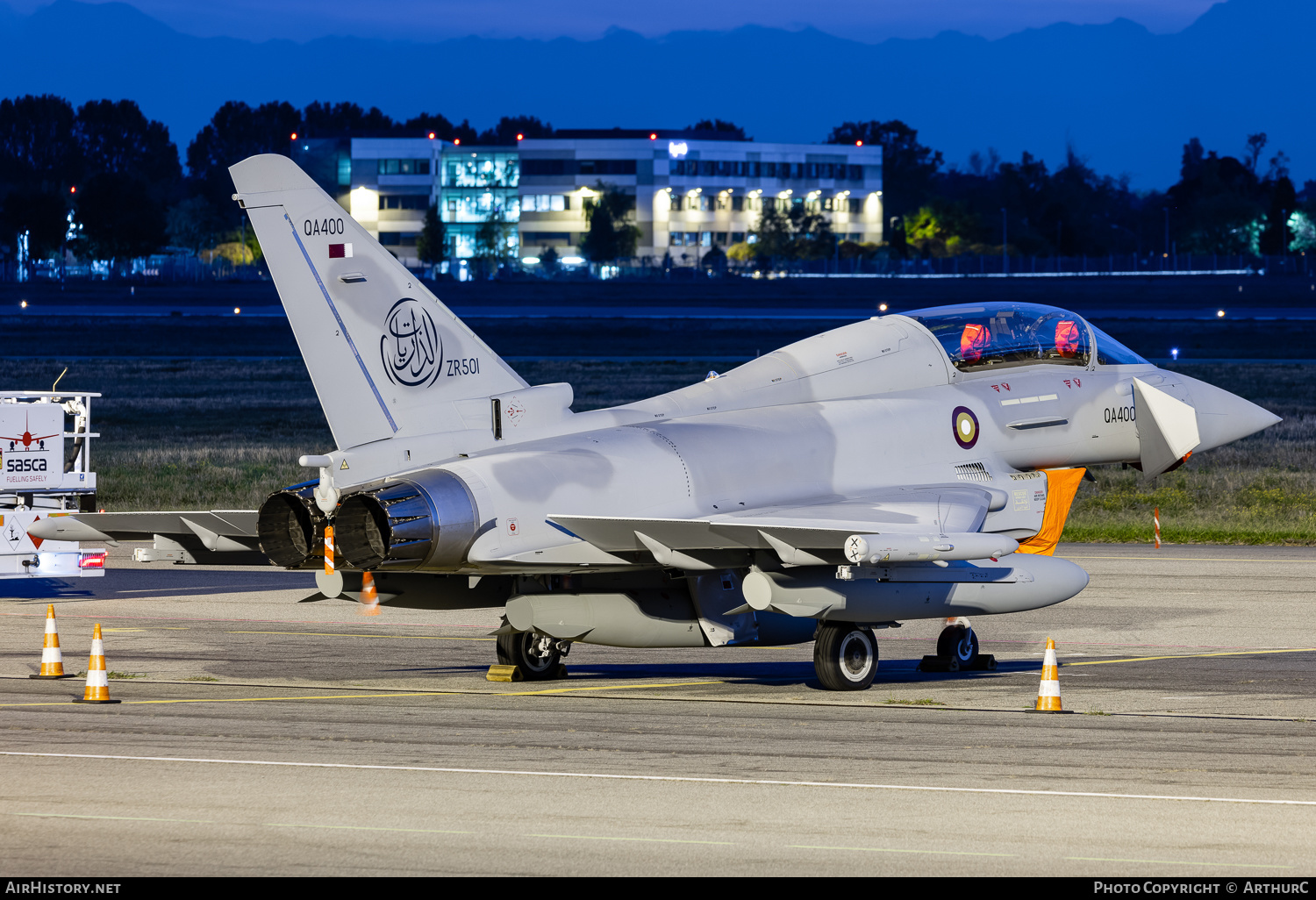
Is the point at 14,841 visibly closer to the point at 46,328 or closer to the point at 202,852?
the point at 202,852

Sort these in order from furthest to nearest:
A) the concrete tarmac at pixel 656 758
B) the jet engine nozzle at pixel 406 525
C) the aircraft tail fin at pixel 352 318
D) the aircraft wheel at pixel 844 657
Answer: the aircraft wheel at pixel 844 657, the aircraft tail fin at pixel 352 318, the jet engine nozzle at pixel 406 525, the concrete tarmac at pixel 656 758

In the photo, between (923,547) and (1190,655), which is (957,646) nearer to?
(1190,655)

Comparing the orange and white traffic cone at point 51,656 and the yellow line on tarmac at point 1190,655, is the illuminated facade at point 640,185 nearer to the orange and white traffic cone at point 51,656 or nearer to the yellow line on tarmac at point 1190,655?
the yellow line on tarmac at point 1190,655

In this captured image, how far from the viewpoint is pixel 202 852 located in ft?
32.2

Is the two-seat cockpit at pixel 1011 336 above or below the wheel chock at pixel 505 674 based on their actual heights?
above

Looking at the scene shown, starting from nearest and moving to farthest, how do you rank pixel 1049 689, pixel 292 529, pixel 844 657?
1. pixel 292 529
2. pixel 1049 689
3. pixel 844 657

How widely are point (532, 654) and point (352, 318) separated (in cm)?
394

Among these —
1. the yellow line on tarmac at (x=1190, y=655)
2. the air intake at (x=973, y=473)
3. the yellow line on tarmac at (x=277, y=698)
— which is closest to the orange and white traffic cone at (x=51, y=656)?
the yellow line on tarmac at (x=277, y=698)

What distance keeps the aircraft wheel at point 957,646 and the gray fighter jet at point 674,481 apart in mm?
23

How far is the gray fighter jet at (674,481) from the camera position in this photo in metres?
15.1

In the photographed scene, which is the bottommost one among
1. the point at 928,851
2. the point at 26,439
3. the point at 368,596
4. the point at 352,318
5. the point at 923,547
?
the point at 928,851

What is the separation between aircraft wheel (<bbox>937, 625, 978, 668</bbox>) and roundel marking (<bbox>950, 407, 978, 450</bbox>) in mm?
1934

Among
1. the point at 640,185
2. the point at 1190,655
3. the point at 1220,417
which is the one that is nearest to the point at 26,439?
the point at 1190,655

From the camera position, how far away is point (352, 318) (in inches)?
635
